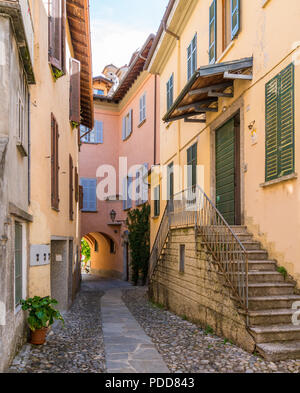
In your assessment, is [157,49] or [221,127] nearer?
[221,127]

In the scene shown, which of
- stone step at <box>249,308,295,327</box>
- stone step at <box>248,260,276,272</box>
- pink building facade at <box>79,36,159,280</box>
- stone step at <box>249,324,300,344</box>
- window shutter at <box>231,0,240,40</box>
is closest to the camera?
stone step at <box>249,324,300,344</box>

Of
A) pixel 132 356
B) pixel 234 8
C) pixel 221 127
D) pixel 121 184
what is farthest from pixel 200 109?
pixel 121 184

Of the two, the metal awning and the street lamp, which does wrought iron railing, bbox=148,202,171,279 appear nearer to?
the metal awning

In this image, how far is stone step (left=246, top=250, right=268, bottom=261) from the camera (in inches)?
268

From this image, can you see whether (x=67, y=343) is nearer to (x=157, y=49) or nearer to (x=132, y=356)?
(x=132, y=356)

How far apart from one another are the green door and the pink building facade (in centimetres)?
888

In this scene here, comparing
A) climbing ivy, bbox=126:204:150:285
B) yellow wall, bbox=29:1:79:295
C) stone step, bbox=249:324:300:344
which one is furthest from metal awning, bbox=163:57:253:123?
climbing ivy, bbox=126:204:150:285

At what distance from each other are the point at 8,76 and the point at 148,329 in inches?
214

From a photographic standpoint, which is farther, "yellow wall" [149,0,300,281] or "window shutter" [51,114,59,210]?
"window shutter" [51,114,59,210]

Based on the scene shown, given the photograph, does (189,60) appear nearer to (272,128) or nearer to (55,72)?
(55,72)

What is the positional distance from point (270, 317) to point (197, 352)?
1181 mm

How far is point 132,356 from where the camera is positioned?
5812 millimetres

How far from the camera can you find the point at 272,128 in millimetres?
6730

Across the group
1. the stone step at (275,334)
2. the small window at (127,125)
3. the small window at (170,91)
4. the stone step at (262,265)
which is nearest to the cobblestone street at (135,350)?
the stone step at (275,334)
